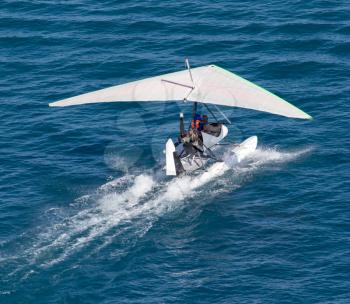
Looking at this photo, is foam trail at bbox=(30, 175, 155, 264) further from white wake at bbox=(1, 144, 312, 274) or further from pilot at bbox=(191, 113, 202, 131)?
pilot at bbox=(191, 113, 202, 131)

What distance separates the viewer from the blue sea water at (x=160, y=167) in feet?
237

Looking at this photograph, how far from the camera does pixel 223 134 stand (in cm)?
8938

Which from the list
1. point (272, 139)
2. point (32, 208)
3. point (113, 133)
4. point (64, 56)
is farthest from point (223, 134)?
point (64, 56)

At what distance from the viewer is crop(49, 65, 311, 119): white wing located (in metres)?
82.2

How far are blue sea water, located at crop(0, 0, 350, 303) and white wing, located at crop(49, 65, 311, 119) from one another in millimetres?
7346

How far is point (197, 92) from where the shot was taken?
8425 cm

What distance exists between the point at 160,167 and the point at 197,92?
8731 millimetres

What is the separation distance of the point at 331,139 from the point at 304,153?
3.62m

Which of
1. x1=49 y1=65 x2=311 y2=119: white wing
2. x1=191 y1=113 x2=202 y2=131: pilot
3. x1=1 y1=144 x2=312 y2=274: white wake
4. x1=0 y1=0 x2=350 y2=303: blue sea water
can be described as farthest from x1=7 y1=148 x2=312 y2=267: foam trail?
x1=49 y1=65 x2=311 y2=119: white wing

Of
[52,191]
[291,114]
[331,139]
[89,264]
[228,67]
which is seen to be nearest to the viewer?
[89,264]

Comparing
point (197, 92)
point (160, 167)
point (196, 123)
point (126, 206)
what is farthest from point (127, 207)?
point (197, 92)

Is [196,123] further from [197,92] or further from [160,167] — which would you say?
[160,167]

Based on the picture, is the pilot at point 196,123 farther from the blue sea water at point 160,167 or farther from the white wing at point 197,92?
the blue sea water at point 160,167

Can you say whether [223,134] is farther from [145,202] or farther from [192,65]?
[192,65]
